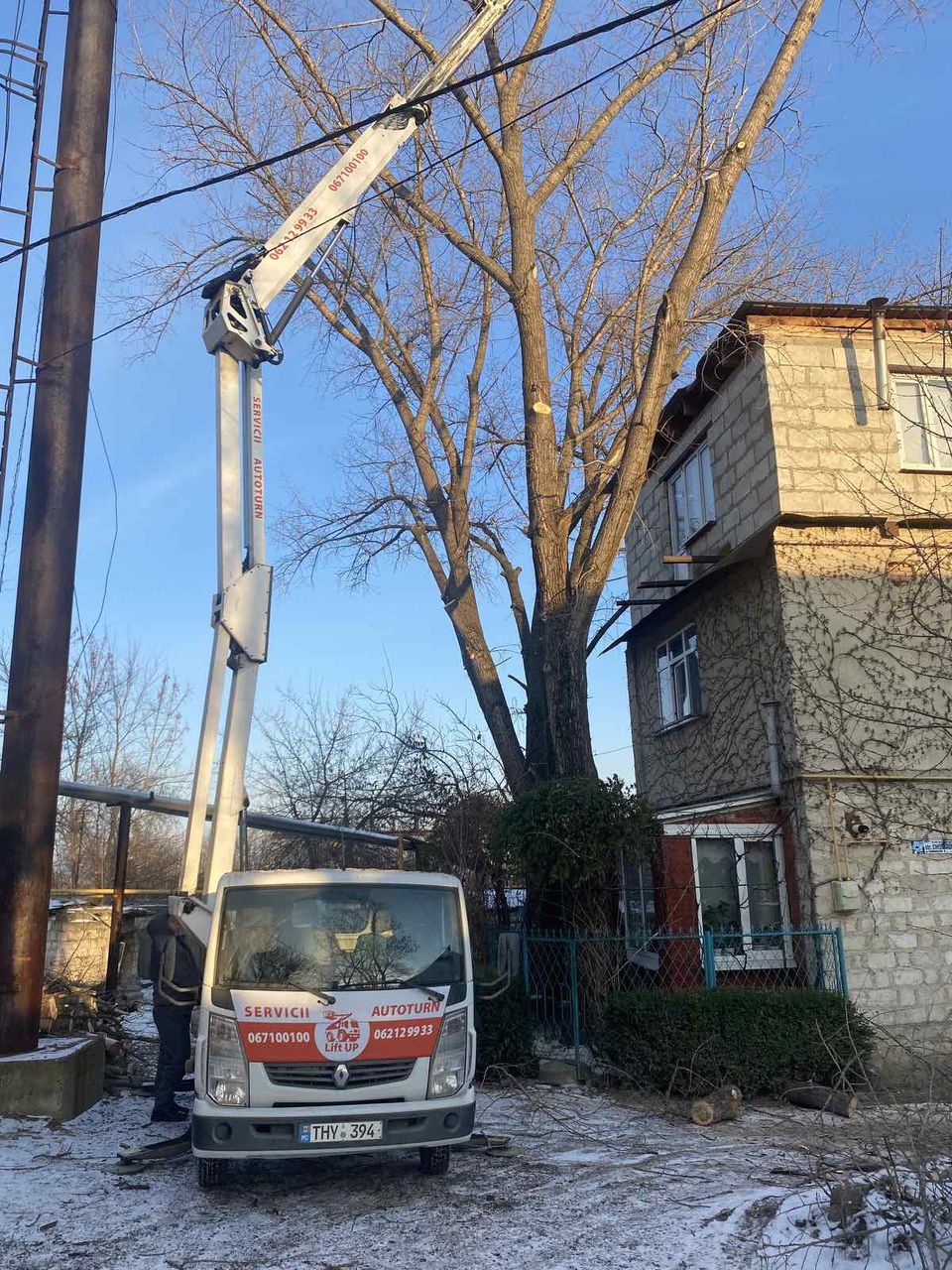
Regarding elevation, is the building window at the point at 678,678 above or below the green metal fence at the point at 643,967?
above

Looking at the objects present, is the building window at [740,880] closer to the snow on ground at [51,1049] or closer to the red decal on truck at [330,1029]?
the red decal on truck at [330,1029]

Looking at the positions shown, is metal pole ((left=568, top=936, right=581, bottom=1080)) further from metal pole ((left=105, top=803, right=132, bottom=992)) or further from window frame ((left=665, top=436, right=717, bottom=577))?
window frame ((left=665, top=436, right=717, bottom=577))

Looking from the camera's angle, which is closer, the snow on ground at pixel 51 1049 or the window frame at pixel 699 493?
the snow on ground at pixel 51 1049

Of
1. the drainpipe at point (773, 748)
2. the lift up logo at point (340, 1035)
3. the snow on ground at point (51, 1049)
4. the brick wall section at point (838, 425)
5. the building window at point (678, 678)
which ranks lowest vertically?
the snow on ground at point (51, 1049)

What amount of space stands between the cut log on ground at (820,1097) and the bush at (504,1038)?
96.6 inches

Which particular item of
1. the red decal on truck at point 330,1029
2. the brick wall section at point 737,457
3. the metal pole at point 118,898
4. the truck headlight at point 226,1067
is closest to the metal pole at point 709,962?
the red decal on truck at point 330,1029

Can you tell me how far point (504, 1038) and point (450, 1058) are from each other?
3.77 m

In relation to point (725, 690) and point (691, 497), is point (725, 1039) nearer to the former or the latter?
point (725, 690)

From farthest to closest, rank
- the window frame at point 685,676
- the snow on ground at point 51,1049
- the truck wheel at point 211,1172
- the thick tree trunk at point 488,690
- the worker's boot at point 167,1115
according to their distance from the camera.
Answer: the window frame at point 685,676 < the thick tree trunk at point 488,690 < the snow on ground at point 51,1049 < the worker's boot at point 167,1115 < the truck wheel at point 211,1172

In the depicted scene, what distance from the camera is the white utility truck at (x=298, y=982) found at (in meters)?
6.57

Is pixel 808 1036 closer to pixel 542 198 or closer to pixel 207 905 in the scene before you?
pixel 207 905

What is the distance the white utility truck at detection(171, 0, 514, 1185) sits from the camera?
6566 millimetres

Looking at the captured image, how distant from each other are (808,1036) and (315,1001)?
5.46 metres

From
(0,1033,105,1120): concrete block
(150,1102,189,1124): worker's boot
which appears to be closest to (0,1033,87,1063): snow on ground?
(0,1033,105,1120): concrete block
